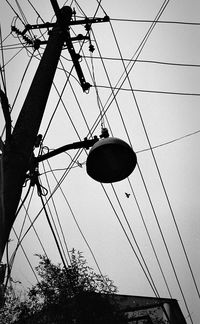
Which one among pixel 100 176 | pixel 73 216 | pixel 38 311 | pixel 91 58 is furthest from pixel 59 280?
pixel 100 176

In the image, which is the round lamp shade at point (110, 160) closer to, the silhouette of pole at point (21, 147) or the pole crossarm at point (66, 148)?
the pole crossarm at point (66, 148)

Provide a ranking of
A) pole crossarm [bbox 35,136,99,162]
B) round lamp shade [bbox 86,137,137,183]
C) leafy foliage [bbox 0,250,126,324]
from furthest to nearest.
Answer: leafy foliage [bbox 0,250,126,324] → pole crossarm [bbox 35,136,99,162] → round lamp shade [bbox 86,137,137,183]

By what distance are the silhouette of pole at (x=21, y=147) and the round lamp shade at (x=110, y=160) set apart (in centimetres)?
64

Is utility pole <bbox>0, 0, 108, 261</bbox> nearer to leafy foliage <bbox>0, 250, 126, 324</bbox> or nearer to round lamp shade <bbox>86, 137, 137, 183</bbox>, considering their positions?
round lamp shade <bbox>86, 137, 137, 183</bbox>

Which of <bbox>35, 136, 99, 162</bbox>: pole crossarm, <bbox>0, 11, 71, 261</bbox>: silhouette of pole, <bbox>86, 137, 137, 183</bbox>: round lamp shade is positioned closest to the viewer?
<bbox>0, 11, 71, 261</bbox>: silhouette of pole

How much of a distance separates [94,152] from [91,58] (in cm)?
398

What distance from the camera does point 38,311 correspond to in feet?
39.6

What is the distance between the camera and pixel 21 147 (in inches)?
98.3

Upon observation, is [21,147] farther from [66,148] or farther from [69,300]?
[69,300]


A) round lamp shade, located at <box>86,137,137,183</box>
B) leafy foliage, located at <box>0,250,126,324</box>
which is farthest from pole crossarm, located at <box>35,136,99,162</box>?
leafy foliage, located at <box>0,250,126,324</box>

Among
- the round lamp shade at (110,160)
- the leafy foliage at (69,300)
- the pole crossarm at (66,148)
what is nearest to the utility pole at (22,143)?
the pole crossarm at (66,148)

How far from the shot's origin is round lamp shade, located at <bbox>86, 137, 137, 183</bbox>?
2842 millimetres

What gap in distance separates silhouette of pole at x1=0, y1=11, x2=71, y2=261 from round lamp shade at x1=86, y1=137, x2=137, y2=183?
64 centimetres

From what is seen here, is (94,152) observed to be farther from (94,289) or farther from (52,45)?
(94,289)
